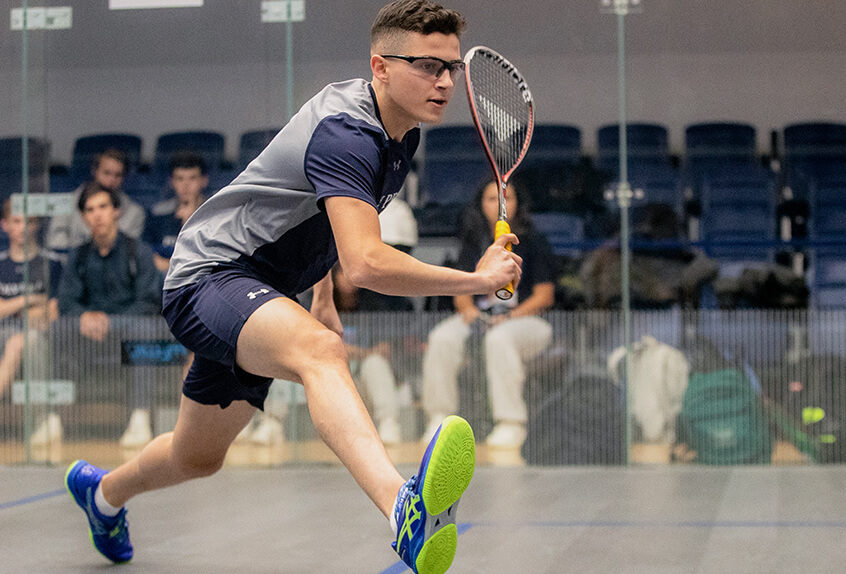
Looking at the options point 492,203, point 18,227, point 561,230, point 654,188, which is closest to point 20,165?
point 18,227

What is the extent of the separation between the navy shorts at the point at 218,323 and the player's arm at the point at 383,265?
158 millimetres

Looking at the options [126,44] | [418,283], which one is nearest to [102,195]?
[126,44]

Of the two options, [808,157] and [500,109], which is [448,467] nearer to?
→ [500,109]

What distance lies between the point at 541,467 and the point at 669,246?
2.92 ft

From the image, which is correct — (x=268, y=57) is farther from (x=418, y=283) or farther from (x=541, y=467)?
(x=418, y=283)

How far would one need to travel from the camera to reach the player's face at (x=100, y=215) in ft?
13.1

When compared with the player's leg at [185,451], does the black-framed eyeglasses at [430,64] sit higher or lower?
higher

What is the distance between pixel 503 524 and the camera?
2484mm

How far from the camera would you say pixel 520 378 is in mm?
3773

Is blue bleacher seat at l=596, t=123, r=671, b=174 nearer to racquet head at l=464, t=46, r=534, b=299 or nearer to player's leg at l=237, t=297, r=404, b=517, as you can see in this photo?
racquet head at l=464, t=46, r=534, b=299

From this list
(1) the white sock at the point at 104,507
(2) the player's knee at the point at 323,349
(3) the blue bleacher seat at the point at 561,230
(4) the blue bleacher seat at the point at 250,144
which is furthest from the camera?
(4) the blue bleacher seat at the point at 250,144

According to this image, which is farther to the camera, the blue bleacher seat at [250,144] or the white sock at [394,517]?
the blue bleacher seat at [250,144]

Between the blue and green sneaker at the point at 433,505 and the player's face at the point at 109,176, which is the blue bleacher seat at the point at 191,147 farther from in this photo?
the blue and green sneaker at the point at 433,505

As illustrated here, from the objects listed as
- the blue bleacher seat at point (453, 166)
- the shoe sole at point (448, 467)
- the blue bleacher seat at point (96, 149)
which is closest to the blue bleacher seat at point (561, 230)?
the blue bleacher seat at point (453, 166)
